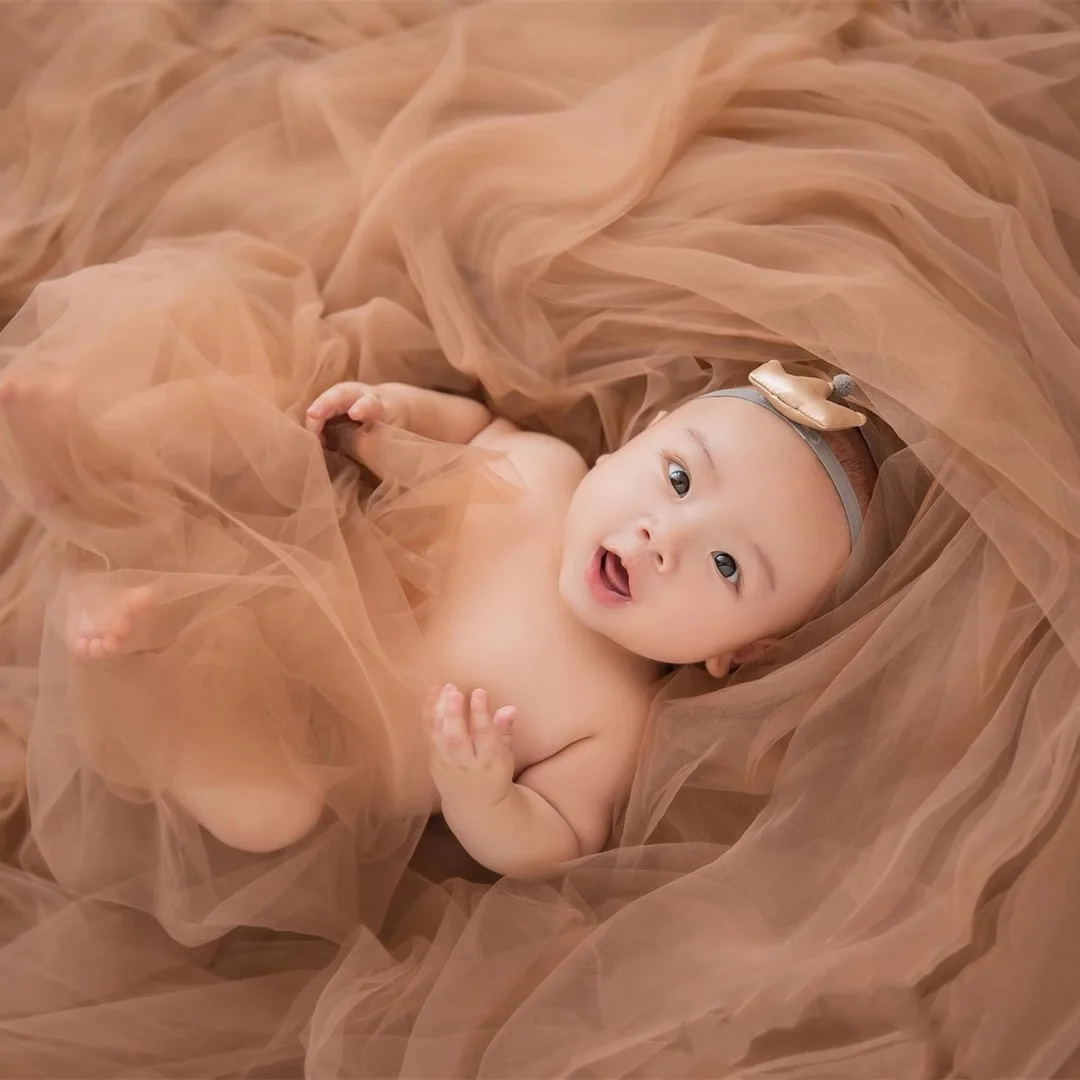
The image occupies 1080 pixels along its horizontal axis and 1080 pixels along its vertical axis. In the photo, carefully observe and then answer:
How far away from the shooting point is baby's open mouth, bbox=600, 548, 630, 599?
3.54 feet

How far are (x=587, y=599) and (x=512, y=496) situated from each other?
0.46 feet

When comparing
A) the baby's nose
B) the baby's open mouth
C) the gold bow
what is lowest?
the baby's open mouth

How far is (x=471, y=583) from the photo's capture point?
1151 millimetres

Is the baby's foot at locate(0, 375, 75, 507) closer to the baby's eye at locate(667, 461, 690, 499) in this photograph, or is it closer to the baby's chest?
the baby's chest

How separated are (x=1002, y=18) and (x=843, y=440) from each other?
572mm

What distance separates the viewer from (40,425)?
3.15 ft

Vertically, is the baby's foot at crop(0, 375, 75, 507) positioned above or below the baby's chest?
above

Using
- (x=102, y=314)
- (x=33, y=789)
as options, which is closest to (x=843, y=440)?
(x=102, y=314)

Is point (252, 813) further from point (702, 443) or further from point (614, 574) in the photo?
point (702, 443)

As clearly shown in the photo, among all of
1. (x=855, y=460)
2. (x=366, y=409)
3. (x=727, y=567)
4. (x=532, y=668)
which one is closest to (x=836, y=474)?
(x=855, y=460)

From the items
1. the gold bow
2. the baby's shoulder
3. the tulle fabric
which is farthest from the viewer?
the baby's shoulder

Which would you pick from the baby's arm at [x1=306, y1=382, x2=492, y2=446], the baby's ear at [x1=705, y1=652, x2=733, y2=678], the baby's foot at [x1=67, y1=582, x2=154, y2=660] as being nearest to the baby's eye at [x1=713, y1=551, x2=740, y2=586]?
the baby's ear at [x1=705, y1=652, x2=733, y2=678]

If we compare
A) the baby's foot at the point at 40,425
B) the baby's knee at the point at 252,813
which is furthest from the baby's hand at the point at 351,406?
the baby's knee at the point at 252,813

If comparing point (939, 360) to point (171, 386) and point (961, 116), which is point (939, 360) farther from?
point (171, 386)
